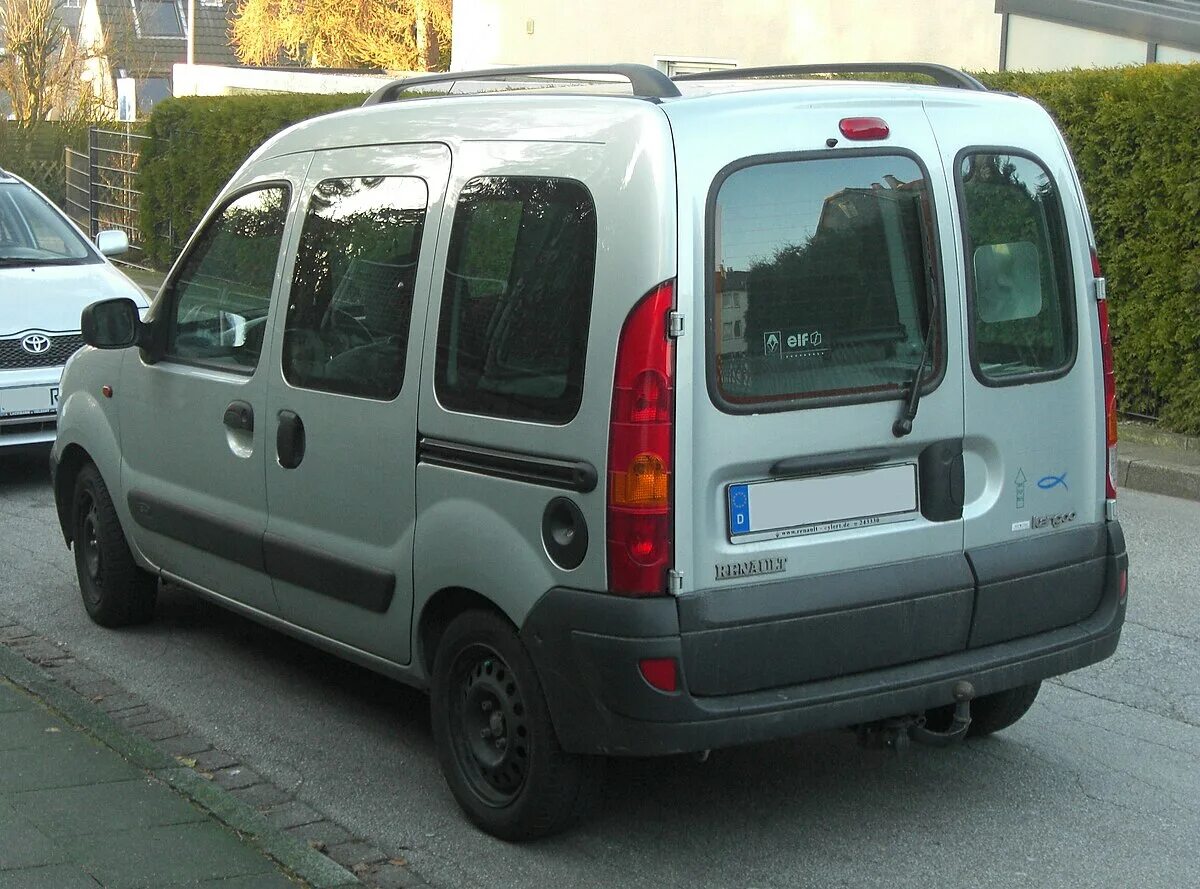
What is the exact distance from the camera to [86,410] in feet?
22.5

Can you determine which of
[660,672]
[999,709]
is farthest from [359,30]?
[660,672]

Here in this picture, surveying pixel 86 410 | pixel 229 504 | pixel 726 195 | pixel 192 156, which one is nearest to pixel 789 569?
pixel 726 195

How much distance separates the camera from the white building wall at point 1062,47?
52.3 feet

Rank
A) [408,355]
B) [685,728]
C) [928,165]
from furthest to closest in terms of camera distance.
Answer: [408,355] → [928,165] → [685,728]

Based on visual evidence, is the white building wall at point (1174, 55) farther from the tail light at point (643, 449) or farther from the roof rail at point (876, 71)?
the tail light at point (643, 449)

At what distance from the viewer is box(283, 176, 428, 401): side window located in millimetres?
4973

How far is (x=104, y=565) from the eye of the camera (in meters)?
6.90

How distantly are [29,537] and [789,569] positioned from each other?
565cm

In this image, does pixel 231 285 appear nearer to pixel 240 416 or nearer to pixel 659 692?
pixel 240 416

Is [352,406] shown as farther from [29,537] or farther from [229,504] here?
[29,537]

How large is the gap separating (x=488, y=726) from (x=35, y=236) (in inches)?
302

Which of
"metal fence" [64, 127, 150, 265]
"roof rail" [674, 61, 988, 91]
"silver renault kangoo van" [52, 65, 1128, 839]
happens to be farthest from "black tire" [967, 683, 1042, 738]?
"metal fence" [64, 127, 150, 265]

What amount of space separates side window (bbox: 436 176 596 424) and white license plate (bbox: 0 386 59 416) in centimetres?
570

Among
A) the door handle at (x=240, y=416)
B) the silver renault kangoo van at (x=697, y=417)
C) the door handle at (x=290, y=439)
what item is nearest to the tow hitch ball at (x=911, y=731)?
the silver renault kangoo van at (x=697, y=417)
